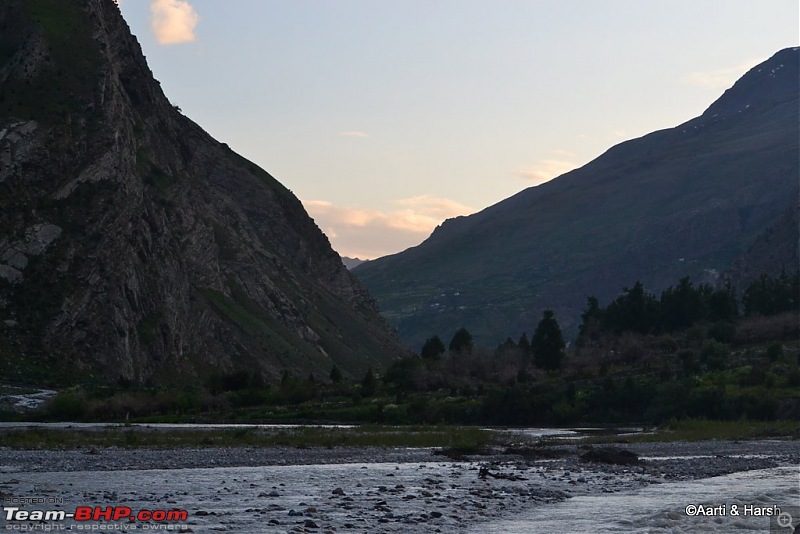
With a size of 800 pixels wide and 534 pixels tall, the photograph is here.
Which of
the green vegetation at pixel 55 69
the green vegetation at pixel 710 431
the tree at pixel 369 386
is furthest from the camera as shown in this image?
the green vegetation at pixel 55 69

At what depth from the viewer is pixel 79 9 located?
13512 cm

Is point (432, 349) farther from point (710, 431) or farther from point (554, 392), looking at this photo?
point (710, 431)

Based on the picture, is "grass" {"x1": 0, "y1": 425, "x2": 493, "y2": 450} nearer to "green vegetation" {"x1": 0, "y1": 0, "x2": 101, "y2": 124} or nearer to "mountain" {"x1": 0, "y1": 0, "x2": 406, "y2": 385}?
"mountain" {"x1": 0, "y1": 0, "x2": 406, "y2": 385}

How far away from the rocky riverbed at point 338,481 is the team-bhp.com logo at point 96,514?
490 mm

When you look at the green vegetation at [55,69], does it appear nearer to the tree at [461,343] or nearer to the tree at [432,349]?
the tree at [432,349]

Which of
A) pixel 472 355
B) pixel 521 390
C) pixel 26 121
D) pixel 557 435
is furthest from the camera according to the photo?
pixel 472 355

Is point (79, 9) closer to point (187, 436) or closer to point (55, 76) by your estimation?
point (55, 76)

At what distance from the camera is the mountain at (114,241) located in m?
104

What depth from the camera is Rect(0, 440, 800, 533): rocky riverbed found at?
2619 centimetres

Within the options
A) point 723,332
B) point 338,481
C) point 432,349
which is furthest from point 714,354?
point 338,481

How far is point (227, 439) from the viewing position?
183 ft

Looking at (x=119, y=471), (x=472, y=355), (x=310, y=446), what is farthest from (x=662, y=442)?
(x=472, y=355)

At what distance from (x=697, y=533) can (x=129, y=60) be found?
5543 inches

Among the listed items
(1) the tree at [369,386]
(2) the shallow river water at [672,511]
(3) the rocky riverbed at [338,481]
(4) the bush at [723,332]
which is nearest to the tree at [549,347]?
(4) the bush at [723,332]
